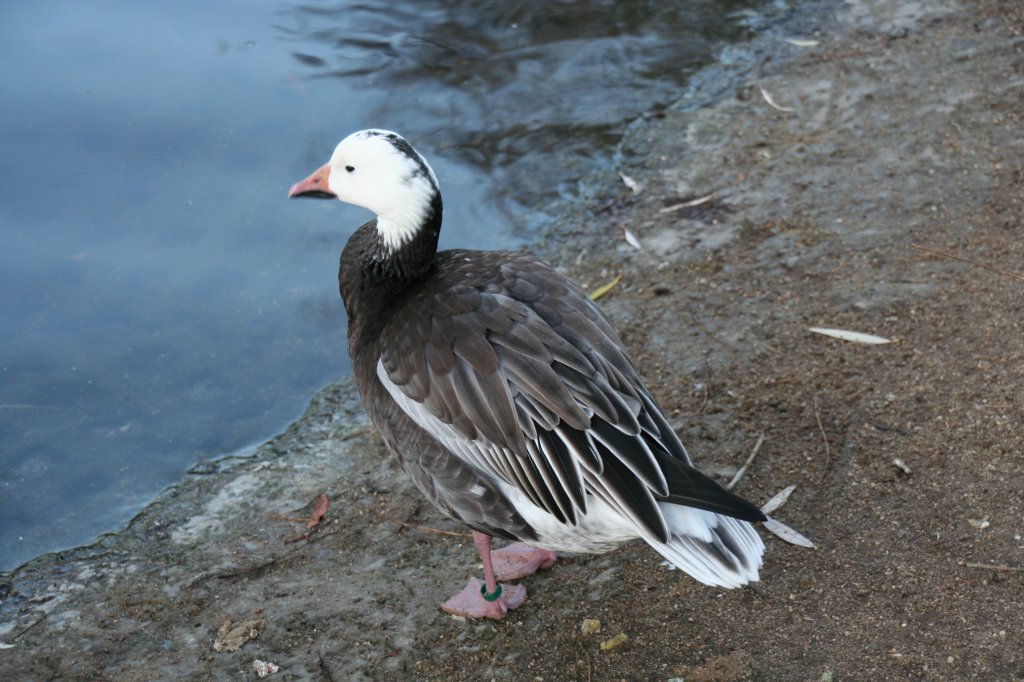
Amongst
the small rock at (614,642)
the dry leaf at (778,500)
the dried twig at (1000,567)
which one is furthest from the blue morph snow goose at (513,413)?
the dried twig at (1000,567)

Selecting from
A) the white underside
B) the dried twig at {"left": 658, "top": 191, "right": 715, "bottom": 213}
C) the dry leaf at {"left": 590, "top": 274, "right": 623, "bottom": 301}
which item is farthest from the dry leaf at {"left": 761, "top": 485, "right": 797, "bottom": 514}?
the dried twig at {"left": 658, "top": 191, "right": 715, "bottom": 213}

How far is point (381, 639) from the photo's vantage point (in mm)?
3801

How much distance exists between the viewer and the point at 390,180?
4.09m

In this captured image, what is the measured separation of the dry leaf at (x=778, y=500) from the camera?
4.05 m

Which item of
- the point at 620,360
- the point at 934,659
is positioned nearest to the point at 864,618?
the point at 934,659

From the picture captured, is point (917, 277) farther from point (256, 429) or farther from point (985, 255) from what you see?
point (256, 429)

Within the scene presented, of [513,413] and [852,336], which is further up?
[513,413]

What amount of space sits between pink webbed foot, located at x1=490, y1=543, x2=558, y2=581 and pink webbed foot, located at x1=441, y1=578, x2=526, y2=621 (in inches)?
2.2

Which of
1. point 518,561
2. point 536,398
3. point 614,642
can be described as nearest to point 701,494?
point 536,398

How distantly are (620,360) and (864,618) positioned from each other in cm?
122

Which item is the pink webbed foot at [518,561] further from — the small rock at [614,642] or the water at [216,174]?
the water at [216,174]

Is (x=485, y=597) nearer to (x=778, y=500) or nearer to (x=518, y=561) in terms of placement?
(x=518, y=561)

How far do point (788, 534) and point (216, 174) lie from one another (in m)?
4.37

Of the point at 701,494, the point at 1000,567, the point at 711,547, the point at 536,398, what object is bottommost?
the point at 1000,567
